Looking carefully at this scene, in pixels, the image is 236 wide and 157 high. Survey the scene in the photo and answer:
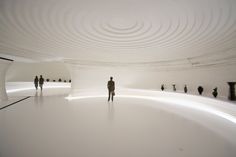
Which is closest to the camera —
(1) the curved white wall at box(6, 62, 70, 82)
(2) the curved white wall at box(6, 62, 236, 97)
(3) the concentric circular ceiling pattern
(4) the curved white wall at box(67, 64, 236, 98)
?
(3) the concentric circular ceiling pattern

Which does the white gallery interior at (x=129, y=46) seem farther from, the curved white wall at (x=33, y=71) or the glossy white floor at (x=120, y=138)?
the curved white wall at (x=33, y=71)

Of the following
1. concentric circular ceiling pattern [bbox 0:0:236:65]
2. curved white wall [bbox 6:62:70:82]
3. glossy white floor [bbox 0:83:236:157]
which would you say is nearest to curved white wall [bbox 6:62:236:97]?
concentric circular ceiling pattern [bbox 0:0:236:65]

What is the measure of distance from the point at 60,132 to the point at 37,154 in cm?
108

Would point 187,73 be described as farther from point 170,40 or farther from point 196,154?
point 196,154

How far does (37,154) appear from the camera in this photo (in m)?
2.52

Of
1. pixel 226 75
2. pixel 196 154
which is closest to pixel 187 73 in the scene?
pixel 226 75

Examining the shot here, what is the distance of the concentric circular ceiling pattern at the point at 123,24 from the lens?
3273 millimetres

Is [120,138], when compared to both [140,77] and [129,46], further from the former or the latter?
[140,77]

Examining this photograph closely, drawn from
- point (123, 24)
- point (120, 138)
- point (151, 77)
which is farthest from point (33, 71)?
point (120, 138)

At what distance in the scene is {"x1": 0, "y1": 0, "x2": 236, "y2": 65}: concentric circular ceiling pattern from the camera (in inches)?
129

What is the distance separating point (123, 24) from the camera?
454cm

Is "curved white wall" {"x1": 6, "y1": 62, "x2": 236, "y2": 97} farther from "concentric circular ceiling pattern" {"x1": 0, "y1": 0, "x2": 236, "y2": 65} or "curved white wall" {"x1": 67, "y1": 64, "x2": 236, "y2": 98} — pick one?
"concentric circular ceiling pattern" {"x1": 0, "y1": 0, "x2": 236, "y2": 65}

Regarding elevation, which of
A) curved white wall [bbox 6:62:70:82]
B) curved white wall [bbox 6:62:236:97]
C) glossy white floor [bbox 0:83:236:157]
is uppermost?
curved white wall [bbox 6:62:70:82]

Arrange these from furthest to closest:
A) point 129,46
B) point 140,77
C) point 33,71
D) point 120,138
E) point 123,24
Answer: point 33,71, point 140,77, point 129,46, point 123,24, point 120,138
